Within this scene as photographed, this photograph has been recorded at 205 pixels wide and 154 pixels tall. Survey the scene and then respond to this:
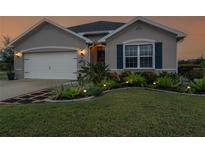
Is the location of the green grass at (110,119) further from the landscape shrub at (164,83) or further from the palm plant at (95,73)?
the palm plant at (95,73)

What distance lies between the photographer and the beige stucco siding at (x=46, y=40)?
14930 millimetres

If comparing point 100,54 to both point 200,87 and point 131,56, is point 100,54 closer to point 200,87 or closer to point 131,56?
point 131,56

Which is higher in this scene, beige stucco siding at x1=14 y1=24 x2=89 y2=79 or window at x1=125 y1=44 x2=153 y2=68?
beige stucco siding at x1=14 y1=24 x2=89 y2=79

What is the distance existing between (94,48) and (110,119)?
11339mm

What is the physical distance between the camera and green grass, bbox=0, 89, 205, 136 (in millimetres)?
4305

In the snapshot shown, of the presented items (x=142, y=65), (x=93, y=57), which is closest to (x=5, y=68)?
(x=93, y=57)

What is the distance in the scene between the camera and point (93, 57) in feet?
51.6

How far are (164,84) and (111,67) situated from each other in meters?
5.35

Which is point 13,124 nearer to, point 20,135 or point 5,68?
point 20,135

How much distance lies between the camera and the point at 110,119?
5.09 meters

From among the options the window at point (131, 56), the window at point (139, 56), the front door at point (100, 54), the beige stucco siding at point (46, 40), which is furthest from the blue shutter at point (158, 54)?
the beige stucco siding at point (46, 40)

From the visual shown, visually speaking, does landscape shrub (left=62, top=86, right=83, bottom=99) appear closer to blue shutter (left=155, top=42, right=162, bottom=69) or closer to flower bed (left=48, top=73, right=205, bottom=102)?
flower bed (left=48, top=73, right=205, bottom=102)

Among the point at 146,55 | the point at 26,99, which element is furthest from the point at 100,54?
the point at 26,99

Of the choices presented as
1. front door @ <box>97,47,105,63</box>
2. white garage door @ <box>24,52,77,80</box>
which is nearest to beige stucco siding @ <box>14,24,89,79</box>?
white garage door @ <box>24,52,77,80</box>
